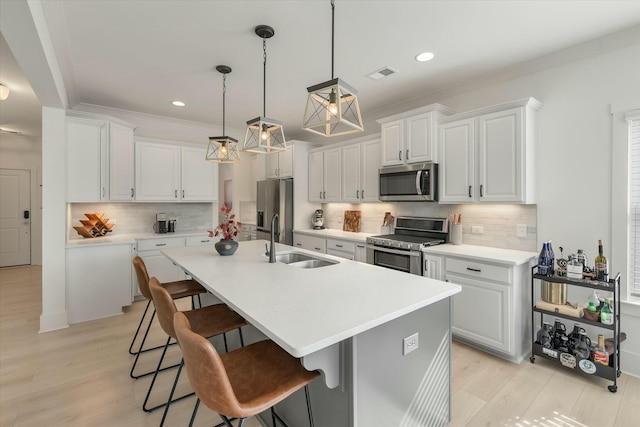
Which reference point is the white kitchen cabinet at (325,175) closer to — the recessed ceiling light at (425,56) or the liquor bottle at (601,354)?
the recessed ceiling light at (425,56)

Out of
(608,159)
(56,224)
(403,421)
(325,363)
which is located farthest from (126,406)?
(608,159)

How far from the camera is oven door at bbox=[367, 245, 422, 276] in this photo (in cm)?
326

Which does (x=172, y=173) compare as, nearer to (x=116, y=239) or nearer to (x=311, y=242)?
(x=116, y=239)

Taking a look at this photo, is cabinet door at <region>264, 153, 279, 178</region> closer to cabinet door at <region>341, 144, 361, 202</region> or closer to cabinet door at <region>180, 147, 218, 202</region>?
cabinet door at <region>180, 147, 218, 202</region>

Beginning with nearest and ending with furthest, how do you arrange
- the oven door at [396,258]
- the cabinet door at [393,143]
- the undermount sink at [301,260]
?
the undermount sink at [301,260], the oven door at [396,258], the cabinet door at [393,143]

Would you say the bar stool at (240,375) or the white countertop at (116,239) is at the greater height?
the white countertop at (116,239)

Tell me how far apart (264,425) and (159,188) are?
3.77 metres

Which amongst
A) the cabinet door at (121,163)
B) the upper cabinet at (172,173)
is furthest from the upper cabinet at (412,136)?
the cabinet door at (121,163)

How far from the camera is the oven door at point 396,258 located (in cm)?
326

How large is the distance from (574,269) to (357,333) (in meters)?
2.27

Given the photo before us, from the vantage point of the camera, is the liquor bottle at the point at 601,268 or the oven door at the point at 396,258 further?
the oven door at the point at 396,258

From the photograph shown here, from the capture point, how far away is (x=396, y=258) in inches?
136

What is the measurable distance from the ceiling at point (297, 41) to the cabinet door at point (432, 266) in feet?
6.27

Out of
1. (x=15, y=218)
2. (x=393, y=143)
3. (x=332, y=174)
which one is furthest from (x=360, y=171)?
(x=15, y=218)
